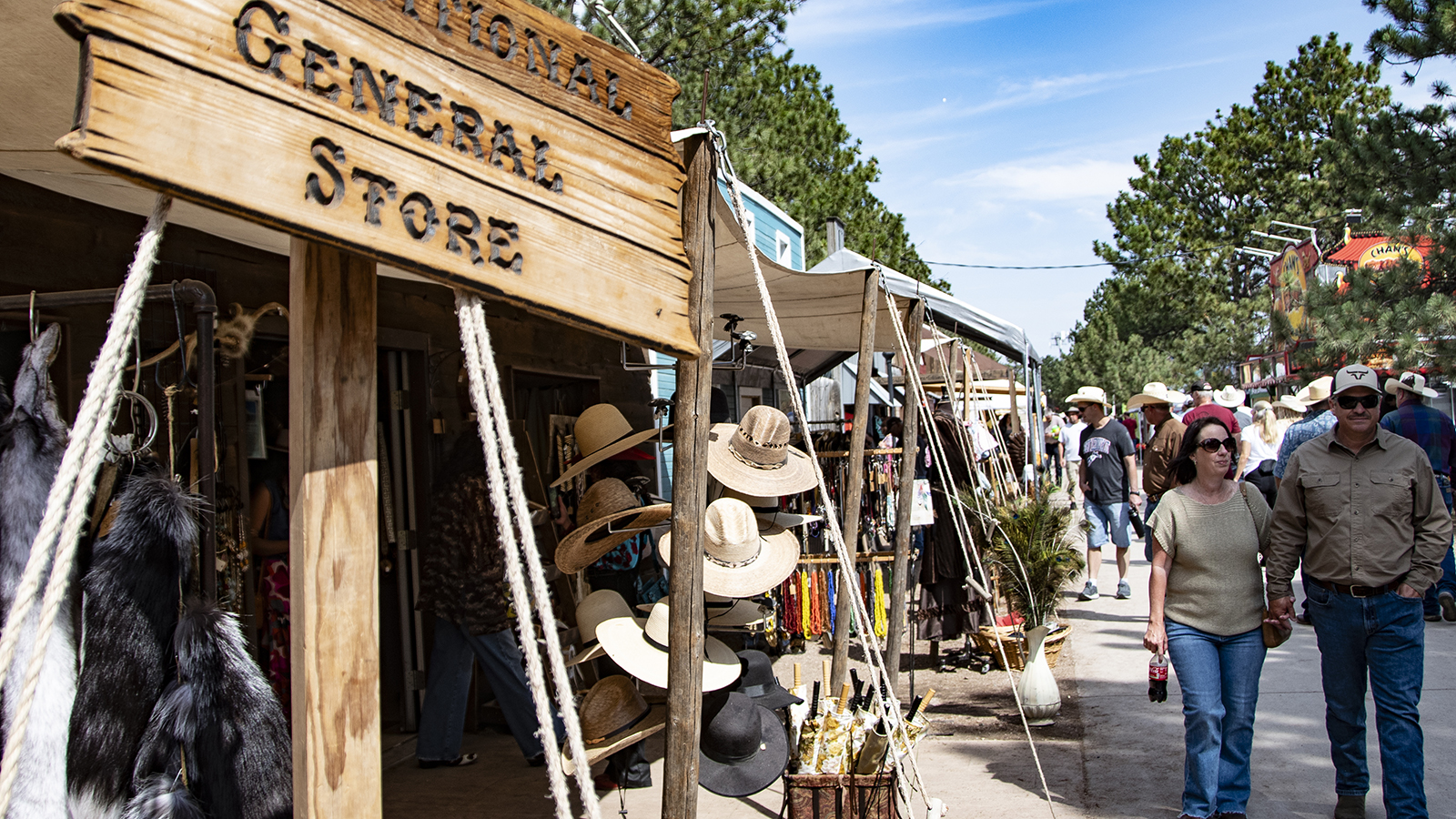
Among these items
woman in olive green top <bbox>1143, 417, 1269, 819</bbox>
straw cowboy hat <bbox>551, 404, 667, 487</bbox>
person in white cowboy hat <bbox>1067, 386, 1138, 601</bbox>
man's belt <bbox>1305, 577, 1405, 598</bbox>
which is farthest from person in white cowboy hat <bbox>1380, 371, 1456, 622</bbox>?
straw cowboy hat <bbox>551, 404, 667, 487</bbox>

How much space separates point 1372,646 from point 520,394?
4789 mm

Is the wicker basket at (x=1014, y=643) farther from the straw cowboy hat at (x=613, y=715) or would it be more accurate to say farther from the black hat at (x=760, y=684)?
the straw cowboy hat at (x=613, y=715)

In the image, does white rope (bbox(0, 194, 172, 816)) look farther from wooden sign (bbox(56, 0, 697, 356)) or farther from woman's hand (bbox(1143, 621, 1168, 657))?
woman's hand (bbox(1143, 621, 1168, 657))

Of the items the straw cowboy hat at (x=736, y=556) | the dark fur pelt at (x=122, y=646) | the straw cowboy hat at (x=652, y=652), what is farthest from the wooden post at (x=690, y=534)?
the straw cowboy hat at (x=736, y=556)

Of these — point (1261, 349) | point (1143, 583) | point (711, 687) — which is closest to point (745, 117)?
point (1143, 583)

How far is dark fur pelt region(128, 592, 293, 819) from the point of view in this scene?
1780mm

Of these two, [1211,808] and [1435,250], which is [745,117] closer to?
[1435,250]

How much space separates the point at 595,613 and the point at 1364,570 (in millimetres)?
2957

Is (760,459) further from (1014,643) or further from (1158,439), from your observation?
(1158,439)

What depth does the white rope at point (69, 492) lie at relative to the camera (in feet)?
3.81

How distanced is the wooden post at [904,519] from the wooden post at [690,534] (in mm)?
2545

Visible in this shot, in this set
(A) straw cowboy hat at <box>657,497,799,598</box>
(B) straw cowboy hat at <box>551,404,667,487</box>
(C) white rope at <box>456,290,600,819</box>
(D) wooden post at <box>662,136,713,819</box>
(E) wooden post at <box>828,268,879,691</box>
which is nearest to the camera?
(C) white rope at <box>456,290,600,819</box>

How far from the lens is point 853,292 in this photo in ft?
17.9

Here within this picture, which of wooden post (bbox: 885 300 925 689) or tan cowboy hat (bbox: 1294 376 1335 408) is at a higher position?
tan cowboy hat (bbox: 1294 376 1335 408)
